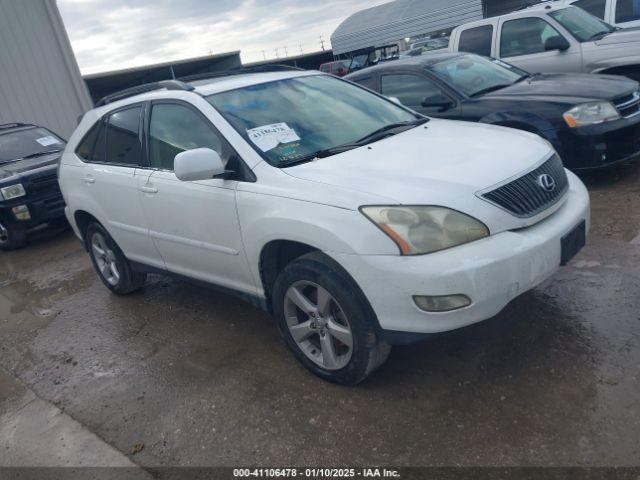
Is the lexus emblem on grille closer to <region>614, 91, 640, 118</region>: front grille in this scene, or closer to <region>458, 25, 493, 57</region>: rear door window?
<region>614, 91, 640, 118</region>: front grille

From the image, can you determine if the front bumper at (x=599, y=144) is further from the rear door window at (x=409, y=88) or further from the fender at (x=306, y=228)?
the fender at (x=306, y=228)

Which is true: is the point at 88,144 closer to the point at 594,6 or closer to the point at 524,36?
the point at 524,36

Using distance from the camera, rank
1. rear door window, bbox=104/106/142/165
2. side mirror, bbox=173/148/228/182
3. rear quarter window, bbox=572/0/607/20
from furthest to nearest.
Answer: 1. rear quarter window, bbox=572/0/607/20
2. rear door window, bbox=104/106/142/165
3. side mirror, bbox=173/148/228/182

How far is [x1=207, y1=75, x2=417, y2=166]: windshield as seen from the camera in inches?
125

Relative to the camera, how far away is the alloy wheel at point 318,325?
9.21ft

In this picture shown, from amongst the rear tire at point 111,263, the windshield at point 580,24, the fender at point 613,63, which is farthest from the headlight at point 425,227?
the windshield at point 580,24

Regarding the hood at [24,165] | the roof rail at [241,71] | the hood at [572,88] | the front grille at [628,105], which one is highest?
the roof rail at [241,71]

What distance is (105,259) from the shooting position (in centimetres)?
489

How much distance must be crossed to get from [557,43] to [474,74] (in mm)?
1762

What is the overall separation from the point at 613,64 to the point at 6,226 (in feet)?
26.8

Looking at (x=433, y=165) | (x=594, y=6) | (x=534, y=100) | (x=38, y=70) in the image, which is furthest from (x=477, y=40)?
(x=38, y=70)

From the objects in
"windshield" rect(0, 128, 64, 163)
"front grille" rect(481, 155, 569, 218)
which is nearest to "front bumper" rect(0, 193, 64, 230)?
"windshield" rect(0, 128, 64, 163)

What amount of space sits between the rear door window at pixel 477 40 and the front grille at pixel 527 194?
17.7ft

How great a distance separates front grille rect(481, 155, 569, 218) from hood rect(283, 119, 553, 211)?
0.15ft
